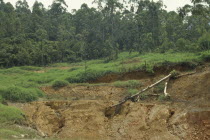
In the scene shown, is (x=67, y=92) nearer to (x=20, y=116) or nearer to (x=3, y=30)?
(x=20, y=116)

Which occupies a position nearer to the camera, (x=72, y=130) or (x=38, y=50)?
(x=72, y=130)

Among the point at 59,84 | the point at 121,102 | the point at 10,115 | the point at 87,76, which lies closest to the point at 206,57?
the point at 121,102

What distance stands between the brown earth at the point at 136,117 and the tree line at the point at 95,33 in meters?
16.6

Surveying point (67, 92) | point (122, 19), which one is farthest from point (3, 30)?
point (67, 92)

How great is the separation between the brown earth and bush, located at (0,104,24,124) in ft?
1.95

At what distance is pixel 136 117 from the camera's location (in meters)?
10.9

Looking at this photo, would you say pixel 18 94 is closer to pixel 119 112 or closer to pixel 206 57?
pixel 119 112

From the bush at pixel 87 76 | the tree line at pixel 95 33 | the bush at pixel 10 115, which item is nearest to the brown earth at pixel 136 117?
the bush at pixel 10 115

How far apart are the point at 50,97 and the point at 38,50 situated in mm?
21889

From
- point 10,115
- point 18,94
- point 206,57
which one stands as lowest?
point 10,115

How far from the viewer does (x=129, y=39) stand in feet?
149

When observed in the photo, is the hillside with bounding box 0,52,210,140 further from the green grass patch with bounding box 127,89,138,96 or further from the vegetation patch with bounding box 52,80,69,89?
the vegetation patch with bounding box 52,80,69,89

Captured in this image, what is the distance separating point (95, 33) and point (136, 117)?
123ft

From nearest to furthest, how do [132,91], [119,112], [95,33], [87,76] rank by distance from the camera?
[119,112], [132,91], [87,76], [95,33]
